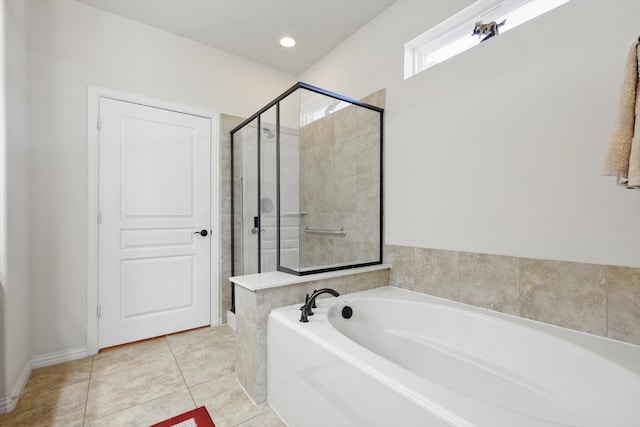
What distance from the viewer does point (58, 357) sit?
2197mm

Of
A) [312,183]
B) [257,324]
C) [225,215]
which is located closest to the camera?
[257,324]

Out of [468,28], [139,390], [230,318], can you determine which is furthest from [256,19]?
[139,390]

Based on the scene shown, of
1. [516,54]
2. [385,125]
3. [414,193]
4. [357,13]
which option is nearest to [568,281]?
[414,193]

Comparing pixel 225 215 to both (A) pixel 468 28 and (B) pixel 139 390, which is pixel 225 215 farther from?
(A) pixel 468 28

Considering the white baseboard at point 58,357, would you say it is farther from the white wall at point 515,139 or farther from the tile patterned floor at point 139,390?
the white wall at point 515,139

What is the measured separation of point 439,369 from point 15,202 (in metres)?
2.70

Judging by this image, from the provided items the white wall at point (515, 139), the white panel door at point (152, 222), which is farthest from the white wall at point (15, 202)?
the white wall at point (515, 139)

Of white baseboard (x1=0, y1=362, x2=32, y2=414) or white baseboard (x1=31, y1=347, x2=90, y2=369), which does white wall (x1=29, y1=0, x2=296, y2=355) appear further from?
white baseboard (x1=0, y1=362, x2=32, y2=414)

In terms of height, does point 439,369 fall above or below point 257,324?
below

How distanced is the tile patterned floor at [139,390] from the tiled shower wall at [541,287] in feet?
4.38

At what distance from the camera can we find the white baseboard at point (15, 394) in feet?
5.31

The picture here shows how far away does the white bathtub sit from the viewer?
3.05 ft

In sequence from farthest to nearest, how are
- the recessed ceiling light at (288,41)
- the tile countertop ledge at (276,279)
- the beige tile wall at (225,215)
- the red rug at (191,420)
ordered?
the beige tile wall at (225,215) < the recessed ceiling light at (288,41) < the tile countertop ledge at (276,279) < the red rug at (191,420)

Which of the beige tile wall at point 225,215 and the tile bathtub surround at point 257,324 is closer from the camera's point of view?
the tile bathtub surround at point 257,324
